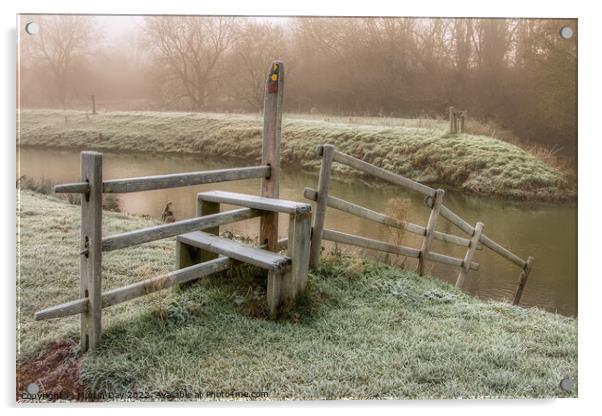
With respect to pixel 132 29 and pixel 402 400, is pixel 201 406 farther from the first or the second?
pixel 132 29

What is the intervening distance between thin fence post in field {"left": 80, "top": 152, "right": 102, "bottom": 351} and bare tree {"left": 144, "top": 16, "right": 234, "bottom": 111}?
1.63 metres

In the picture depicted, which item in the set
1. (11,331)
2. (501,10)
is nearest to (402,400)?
(11,331)

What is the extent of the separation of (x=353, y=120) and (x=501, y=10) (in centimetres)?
162

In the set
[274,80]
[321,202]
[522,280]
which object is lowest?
[522,280]

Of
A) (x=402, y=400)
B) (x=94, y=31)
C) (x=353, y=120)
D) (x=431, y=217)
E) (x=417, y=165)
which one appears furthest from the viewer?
(x=431, y=217)

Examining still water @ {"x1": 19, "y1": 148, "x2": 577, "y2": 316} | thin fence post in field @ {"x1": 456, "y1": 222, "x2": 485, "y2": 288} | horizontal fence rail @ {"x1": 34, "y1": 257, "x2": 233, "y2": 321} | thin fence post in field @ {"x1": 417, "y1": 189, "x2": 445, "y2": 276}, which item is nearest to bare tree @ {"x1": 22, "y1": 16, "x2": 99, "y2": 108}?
still water @ {"x1": 19, "y1": 148, "x2": 577, "y2": 316}

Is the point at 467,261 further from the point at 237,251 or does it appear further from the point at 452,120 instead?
the point at 237,251

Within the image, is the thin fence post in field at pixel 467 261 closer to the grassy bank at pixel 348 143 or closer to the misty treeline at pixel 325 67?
the grassy bank at pixel 348 143

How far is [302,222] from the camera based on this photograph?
409cm

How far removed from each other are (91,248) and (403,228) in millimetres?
3493

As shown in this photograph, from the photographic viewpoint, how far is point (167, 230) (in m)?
3.67

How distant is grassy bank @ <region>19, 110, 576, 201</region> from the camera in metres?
4.71

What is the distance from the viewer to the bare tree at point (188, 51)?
170 inches

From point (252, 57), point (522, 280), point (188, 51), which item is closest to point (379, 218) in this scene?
point (522, 280)
